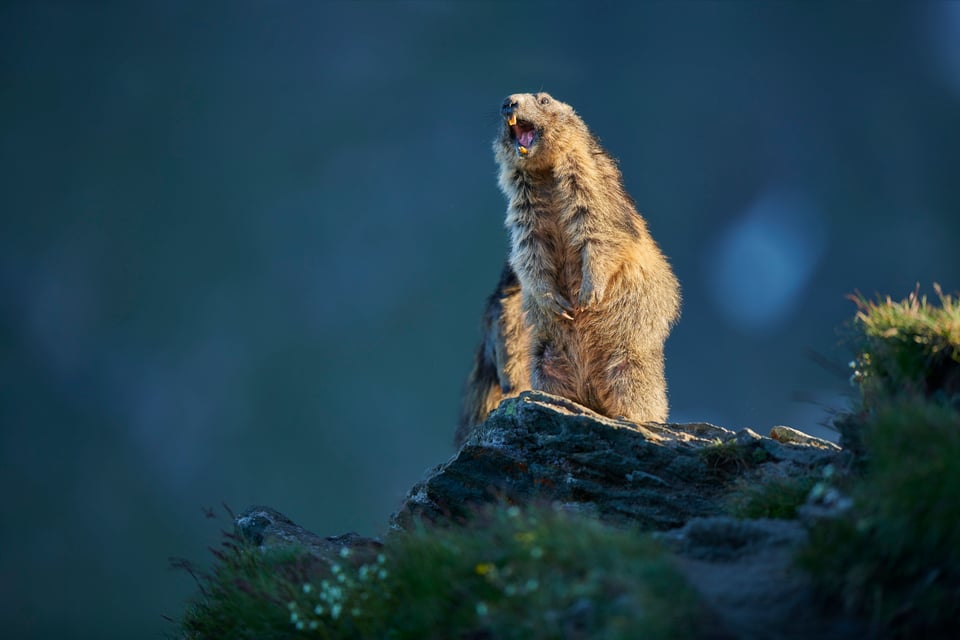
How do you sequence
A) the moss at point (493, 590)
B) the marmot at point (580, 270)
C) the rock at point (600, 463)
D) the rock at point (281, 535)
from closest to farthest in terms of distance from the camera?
the moss at point (493, 590), the rock at point (600, 463), the rock at point (281, 535), the marmot at point (580, 270)

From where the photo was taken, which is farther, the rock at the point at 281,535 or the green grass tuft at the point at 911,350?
the rock at the point at 281,535

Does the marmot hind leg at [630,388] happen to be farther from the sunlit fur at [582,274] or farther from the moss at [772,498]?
the moss at [772,498]

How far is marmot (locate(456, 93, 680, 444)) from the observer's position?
719cm

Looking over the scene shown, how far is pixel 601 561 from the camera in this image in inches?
132

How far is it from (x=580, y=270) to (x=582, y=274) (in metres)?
0.07

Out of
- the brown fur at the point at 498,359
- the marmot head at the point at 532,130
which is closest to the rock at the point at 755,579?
the marmot head at the point at 532,130

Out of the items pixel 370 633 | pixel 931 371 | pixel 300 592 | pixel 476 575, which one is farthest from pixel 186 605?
pixel 931 371

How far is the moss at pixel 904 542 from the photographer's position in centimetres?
328

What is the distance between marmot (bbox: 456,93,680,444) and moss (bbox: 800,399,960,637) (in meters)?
3.52

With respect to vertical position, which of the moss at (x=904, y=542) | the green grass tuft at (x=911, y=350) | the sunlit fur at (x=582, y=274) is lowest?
the moss at (x=904, y=542)

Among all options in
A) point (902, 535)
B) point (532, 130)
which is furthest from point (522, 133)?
point (902, 535)

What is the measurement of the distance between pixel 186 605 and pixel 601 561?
306cm

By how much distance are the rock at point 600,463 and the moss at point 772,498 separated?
36 cm

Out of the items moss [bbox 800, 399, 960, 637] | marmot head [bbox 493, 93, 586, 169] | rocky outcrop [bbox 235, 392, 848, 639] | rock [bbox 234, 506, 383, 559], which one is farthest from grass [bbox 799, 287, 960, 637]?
marmot head [bbox 493, 93, 586, 169]
